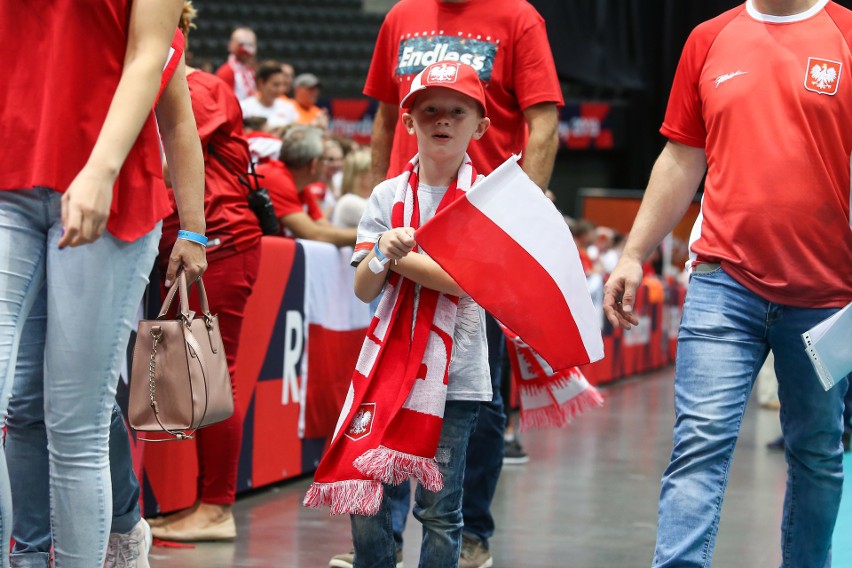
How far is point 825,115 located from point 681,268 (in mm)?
13645

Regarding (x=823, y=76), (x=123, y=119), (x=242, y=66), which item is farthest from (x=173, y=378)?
(x=242, y=66)

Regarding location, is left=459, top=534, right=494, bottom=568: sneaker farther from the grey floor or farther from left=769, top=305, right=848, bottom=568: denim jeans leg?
left=769, top=305, right=848, bottom=568: denim jeans leg

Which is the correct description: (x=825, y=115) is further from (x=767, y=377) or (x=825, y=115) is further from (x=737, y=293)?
(x=767, y=377)

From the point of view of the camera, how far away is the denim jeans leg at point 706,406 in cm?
273

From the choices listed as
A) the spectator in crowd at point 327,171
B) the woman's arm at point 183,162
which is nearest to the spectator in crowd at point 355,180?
the spectator in crowd at point 327,171

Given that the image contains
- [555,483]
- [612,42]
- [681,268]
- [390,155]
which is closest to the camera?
[390,155]

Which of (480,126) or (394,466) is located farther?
(480,126)

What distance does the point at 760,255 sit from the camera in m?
2.81

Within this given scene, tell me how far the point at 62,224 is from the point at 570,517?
3.13 meters

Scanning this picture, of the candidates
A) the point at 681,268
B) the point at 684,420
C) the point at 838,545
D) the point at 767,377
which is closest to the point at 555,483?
the point at 838,545

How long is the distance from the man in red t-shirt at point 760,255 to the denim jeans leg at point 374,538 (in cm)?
61

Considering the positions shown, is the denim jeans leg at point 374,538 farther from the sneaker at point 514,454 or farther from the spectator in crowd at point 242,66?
the spectator in crowd at point 242,66

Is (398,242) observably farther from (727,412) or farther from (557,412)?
(557,412)

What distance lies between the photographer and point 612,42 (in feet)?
60.0
